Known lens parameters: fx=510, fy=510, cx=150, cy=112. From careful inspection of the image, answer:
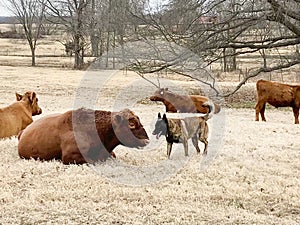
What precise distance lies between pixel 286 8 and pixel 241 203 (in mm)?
10165

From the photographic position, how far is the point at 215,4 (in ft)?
48.0

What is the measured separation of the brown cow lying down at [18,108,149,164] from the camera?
265 inches

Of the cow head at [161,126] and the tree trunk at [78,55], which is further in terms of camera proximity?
the tree trunk at [78,55]

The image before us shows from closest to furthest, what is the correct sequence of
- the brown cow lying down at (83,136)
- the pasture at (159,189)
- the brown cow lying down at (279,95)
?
the pasture at (159,189), the brown cow lying down at (83,136), the brown cow lying down at (279,95)

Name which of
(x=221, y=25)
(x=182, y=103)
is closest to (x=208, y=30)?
(x=221, y=25)

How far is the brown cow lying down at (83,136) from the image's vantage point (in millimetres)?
6738

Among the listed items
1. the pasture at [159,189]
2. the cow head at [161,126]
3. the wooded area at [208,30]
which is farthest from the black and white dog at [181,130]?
the wooded area at [208,30]

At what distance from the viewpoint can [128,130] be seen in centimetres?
698

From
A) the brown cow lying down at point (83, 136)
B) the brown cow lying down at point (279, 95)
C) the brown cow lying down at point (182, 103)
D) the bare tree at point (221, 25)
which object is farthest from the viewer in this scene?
the brown cow lying down at point (182, 103)

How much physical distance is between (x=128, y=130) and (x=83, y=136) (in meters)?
0.63

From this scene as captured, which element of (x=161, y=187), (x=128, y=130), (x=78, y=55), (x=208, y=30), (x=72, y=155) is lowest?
(x=161, y=187)

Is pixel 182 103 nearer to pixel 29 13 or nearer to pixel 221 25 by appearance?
pixel 221 25

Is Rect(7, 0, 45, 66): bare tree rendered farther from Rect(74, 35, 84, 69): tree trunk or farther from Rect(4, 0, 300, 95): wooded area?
Rect(4, 0, 300, 95): wooded area

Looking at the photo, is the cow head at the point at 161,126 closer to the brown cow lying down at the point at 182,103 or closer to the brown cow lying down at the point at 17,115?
the brown cow lying down at the point at 17,115
